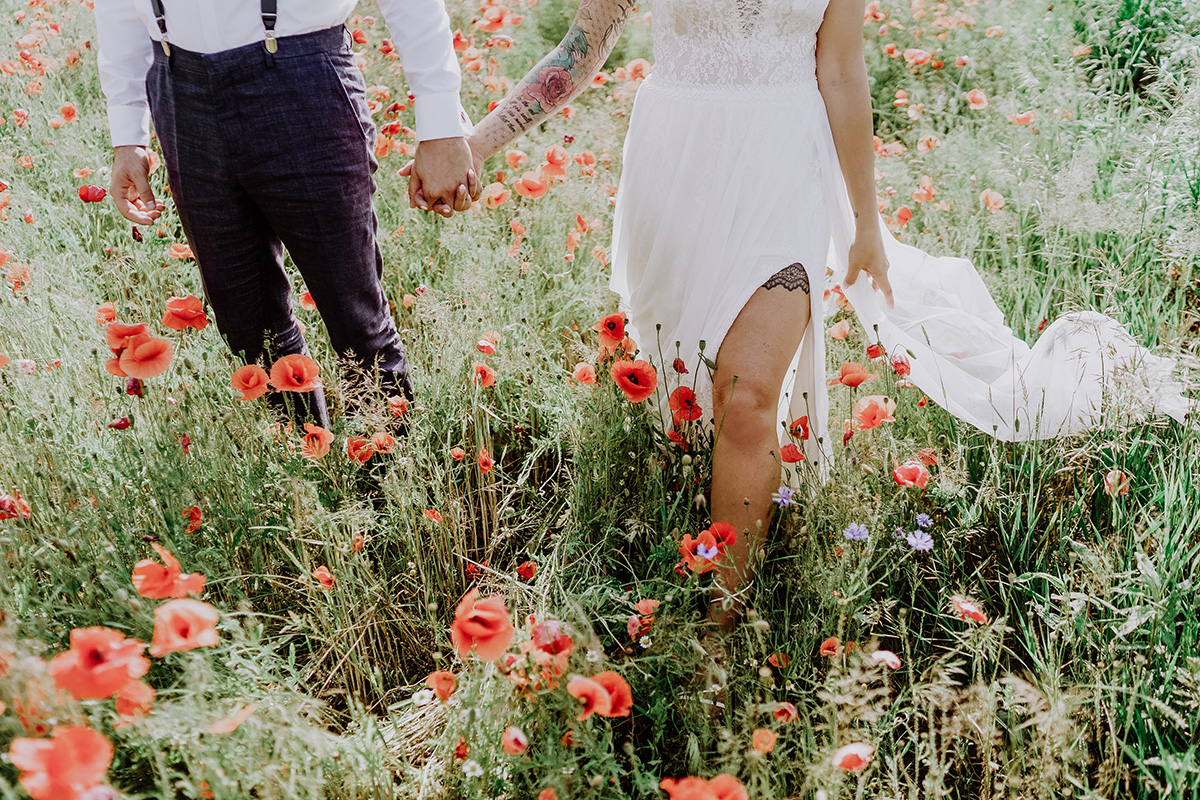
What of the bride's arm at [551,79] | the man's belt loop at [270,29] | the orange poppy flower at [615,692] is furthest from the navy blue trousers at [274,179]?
the orange poppy flower at [615,692]

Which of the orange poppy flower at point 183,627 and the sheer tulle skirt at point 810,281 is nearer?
the orange poppy flower at point 183,627

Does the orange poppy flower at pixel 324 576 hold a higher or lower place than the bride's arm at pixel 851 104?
lower

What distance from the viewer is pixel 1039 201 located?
322 cm

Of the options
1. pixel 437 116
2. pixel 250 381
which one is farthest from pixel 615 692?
pixel 437 116

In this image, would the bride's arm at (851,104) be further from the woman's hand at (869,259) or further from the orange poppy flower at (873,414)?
the orange poppy flower at (873,414)

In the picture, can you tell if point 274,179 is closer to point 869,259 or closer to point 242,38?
point 242,38

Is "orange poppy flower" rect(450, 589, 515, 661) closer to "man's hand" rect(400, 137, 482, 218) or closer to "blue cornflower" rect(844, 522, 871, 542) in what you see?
"blue cornflower" rect(844, 522, 871, 542)

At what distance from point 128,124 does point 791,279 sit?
5.40 ft

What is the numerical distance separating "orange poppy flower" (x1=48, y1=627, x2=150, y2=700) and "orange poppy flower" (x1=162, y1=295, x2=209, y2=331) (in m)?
0.89

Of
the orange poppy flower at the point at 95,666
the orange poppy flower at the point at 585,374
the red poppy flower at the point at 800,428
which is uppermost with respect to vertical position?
the orange poppy flower at the point at 95,666

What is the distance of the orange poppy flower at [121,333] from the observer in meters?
1.56

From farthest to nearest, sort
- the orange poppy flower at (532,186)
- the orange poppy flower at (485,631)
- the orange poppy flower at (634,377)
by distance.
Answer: the orange poppy flower at (532,186) < the orange poppy flower at (634,377) < the orange poppy flower at (485,631)

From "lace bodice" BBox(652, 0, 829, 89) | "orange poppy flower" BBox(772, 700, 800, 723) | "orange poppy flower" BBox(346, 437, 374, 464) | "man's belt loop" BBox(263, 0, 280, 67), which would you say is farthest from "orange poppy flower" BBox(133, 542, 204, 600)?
"lace bodice" BBox(652, 0, 829, 89)

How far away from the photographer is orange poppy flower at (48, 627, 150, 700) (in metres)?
0.94
